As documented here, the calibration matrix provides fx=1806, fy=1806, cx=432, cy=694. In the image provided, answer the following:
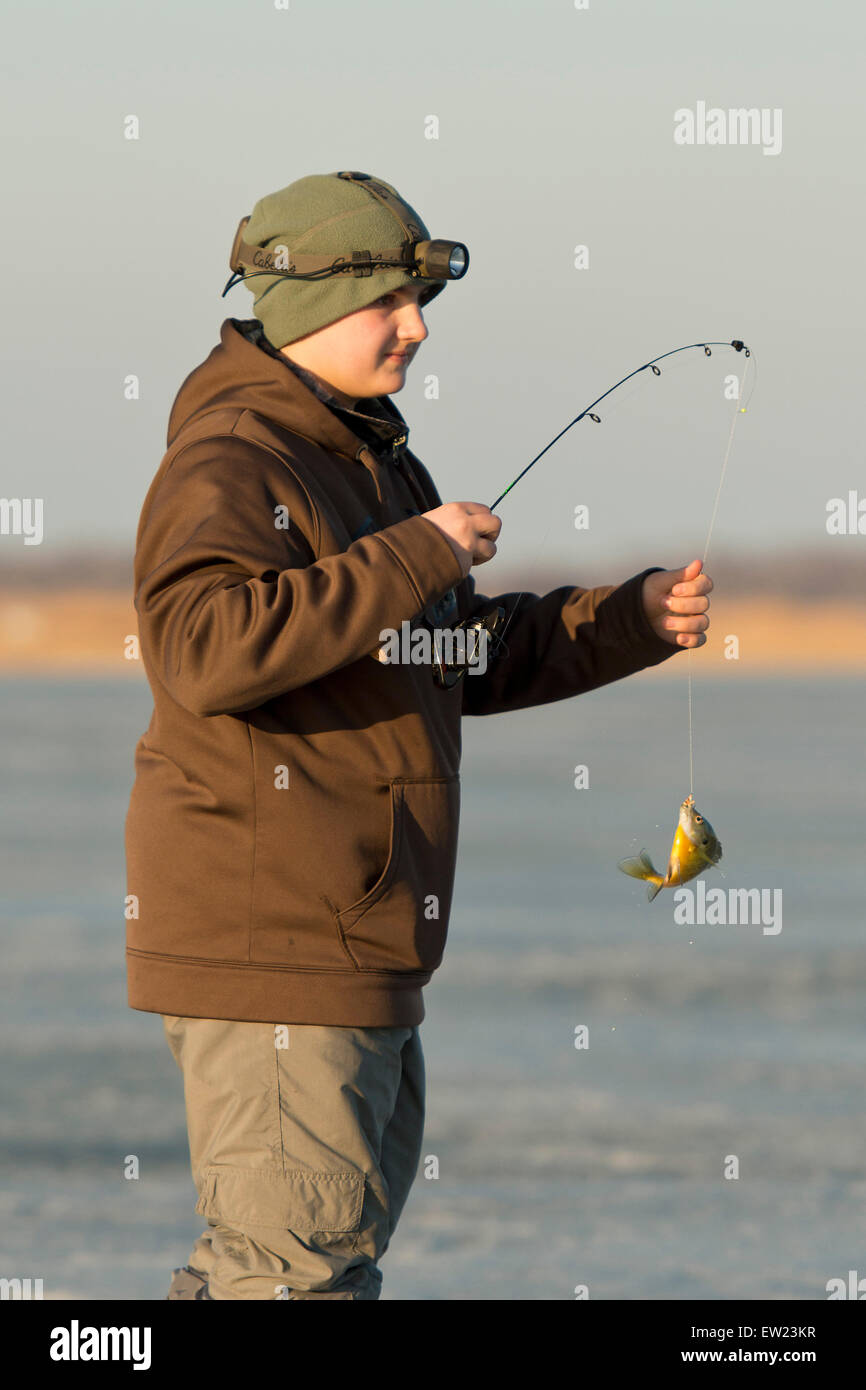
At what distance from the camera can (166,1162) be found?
5906 millimetres

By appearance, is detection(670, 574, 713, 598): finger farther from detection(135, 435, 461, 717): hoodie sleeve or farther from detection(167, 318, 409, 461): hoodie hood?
detection(135, 435, 461, 717): hoodie sleeve

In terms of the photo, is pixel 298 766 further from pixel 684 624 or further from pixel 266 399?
pixel 684 624

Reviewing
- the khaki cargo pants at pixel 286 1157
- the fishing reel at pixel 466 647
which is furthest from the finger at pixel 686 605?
the khaki cargo pants at pixel 286 1157

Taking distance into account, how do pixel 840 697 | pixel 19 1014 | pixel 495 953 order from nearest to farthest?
pixel 19 1014 < pixel 495 953 < pixel 840 697

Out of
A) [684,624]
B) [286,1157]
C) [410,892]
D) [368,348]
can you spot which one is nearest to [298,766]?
[410,892]

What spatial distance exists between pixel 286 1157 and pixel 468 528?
1030mm

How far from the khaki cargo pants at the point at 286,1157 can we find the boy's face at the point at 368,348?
1.09 meters

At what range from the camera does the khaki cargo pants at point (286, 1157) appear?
9.22 ft

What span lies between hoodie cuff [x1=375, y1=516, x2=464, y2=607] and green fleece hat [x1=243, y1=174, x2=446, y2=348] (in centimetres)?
45

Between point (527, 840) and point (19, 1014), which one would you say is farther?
point (527, 840)

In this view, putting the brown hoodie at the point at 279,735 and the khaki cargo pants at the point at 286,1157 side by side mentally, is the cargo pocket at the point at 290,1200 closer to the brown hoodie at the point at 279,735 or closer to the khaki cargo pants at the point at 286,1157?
the khaki cargo pants at the point at 286,1157
